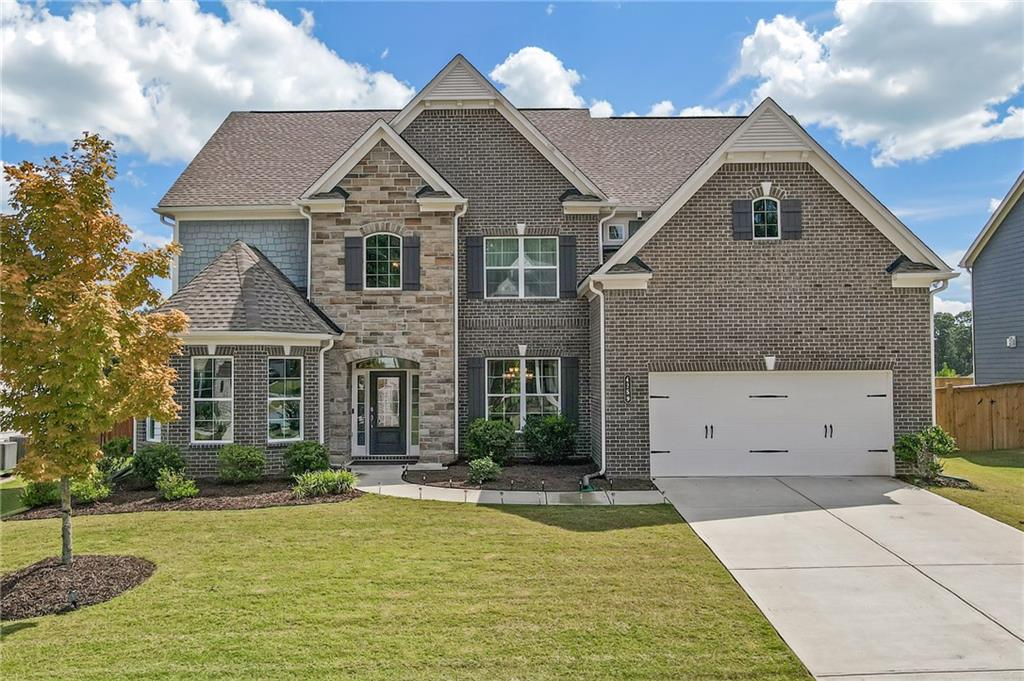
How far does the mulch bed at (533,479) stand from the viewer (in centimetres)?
1223

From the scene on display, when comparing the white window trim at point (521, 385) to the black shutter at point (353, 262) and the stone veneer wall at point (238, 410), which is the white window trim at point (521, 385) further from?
the stone veneer wall at point (238, 410)

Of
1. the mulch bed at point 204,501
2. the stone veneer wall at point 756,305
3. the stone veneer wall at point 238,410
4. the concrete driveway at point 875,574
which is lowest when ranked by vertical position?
the concrete driveway at point 875,574

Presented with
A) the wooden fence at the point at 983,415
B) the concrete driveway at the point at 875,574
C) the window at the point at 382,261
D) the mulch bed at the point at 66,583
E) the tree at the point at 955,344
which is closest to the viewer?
the concrete driveway at the point at 875,574

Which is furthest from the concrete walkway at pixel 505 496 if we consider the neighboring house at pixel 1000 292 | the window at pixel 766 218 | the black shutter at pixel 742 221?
the neighboring house at pixel 1000 292

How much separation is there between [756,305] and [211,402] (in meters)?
11.8

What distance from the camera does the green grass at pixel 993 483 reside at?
1022 centimetres

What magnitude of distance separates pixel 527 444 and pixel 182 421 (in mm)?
7598

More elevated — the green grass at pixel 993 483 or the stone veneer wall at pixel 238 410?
the stone veneer wall at pixel 238 410

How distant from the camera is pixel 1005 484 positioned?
40.1 feet

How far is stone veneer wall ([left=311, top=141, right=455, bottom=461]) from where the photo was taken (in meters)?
15.0

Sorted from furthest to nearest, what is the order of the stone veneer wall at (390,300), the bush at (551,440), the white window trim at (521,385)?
the white window trim at (521,385), the stone veneer wall at (390,300), the bush at (551,440)

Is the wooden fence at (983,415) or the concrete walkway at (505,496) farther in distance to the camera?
the wooden fence at (983,415)

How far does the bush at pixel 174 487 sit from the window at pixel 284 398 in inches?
74.1

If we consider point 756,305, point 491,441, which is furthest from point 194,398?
point 756,305
